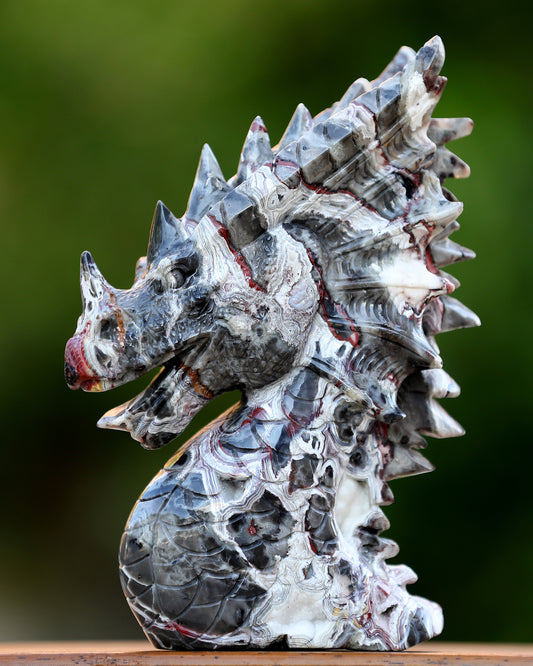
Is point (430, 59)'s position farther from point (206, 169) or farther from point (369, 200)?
point (206, 169)

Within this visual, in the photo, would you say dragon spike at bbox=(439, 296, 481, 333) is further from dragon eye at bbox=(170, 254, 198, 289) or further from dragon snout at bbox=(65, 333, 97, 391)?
dragon snout at bbox=(65, 333, 97, 391)

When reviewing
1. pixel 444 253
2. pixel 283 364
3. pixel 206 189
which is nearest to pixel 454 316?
pixel 444 253

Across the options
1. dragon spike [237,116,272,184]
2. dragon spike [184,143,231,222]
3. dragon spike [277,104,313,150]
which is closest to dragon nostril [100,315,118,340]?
dragon spike [184,143,231,222]

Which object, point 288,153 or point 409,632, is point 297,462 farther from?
point 288,153

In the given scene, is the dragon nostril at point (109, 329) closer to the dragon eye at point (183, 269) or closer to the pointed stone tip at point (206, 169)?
the dragon eye at point (183, 269)

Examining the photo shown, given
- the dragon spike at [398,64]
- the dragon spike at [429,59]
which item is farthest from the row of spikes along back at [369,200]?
the dragon spike at [398,64]

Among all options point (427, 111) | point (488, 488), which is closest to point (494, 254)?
point (488, 488)


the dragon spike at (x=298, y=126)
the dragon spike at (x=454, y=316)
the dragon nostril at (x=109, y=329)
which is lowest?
the dragon spike at (x=454, y=316)
